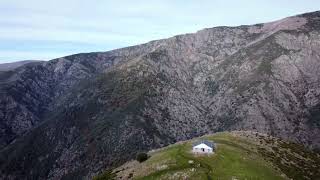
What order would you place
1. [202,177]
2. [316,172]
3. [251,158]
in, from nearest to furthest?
1. [202,177]
2. [251,158]
3. [316,172]

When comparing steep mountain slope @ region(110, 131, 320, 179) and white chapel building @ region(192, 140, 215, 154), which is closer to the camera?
steep mountain slope @ region(110, 131, 320, 179)

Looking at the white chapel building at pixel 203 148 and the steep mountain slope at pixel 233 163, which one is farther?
the white chapel building at pixel 203 148

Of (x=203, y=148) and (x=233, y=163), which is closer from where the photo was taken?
(x=233, y=163)

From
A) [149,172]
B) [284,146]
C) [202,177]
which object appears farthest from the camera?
[284,146]

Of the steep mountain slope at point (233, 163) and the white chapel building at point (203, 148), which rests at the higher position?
the white chapel building at point (203, 148)

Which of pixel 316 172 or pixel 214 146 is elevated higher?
pixel 214 146

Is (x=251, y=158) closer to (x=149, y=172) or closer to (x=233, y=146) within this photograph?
(x=233, y=146)

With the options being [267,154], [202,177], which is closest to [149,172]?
[202,177]

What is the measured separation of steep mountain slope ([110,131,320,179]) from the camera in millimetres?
78375

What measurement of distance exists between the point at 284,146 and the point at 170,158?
128ft

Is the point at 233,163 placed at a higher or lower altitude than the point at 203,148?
lower

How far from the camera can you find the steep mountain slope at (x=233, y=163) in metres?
78.4

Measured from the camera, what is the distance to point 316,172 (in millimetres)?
97000

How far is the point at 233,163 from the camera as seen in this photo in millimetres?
83125
